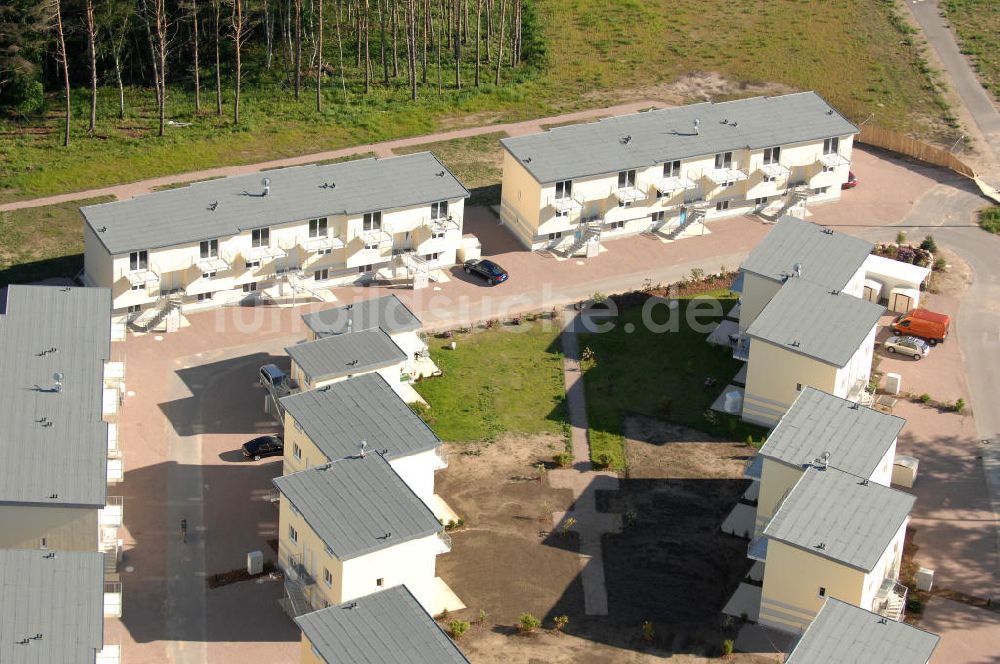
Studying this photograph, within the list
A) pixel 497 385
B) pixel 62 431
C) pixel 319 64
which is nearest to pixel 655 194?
pixel 497 385

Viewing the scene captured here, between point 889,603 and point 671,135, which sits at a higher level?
point 671,135

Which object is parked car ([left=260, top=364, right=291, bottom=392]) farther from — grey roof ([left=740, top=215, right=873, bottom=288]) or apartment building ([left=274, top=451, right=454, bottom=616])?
grey roof ([left=740, top=215, right=873, bottom=288])

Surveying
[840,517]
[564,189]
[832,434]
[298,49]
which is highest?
[298,49]

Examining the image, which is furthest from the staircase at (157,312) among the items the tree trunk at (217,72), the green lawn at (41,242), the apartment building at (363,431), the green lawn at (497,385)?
the tree trunk at (217,72)

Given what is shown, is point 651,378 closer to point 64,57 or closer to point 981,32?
point 64,57

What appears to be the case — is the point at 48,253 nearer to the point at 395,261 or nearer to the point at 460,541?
the point at 395,261

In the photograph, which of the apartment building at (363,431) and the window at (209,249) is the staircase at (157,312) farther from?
the apartment building at (363,431)

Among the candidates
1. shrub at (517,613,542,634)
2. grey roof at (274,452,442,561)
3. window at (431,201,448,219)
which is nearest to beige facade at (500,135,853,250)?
window at (431,201,448,219)

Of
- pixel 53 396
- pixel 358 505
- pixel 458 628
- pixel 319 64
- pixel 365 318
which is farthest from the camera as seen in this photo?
pixel 319 64
